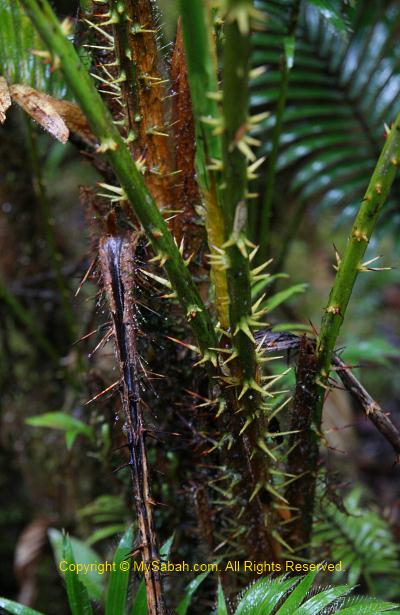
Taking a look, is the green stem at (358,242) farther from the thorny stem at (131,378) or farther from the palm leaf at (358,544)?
the palm leaf at (358,544)

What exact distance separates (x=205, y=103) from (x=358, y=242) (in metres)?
0.21

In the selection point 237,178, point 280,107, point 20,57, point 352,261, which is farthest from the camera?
point 280,107

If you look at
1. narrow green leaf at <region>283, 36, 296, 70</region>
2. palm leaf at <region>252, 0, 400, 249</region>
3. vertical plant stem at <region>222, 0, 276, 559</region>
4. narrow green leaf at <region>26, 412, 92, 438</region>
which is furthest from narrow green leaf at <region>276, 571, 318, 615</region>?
palm leaf at <region>252, 0, 400, 249</region>

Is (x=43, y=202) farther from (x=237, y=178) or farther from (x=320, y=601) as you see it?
(x=320, y=601)

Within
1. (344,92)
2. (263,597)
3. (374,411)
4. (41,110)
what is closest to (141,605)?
(263,597)

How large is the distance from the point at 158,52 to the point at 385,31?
1431 millimetres

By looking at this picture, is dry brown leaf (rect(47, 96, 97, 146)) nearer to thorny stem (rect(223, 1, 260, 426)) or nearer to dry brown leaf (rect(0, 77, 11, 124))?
dry brown leaf (rect(0, 77, 11, 124))

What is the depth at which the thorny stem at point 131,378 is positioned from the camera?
1.81ft

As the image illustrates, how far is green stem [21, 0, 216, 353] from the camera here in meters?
0.44

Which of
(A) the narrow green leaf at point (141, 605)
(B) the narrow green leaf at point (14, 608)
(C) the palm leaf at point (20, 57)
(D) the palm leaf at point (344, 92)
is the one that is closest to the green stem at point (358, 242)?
(A) the narrow green leaf at point (141, 605)

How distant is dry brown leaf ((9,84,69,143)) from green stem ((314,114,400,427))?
14.3 inches

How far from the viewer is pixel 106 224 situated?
724 mm

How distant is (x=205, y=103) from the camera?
48cm

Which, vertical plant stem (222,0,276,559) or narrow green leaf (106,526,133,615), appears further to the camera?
narrow green leaf (106,526,133,615)
